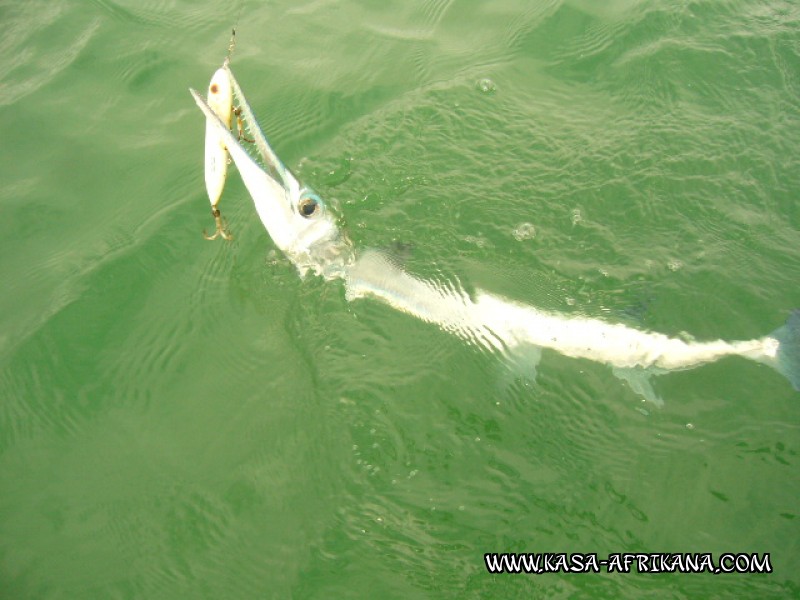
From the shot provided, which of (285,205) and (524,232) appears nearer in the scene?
(285,205)

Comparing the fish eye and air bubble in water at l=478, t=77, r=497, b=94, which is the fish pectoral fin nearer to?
the fish eye

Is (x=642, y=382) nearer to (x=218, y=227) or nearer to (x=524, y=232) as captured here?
(x=524, y=232)

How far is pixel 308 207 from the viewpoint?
4711mm

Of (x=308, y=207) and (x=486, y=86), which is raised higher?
(x=308, y=207)

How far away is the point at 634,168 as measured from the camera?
579 centimetres

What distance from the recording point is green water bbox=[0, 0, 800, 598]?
4211mm

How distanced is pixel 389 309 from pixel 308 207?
3.49ft

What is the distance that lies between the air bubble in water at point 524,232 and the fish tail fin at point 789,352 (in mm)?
2017

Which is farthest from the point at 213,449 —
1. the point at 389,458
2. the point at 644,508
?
the point at 644,508

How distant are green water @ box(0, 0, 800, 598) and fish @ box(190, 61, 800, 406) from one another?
12cm

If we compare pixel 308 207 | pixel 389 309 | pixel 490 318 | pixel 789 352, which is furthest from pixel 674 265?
pixel 308 207

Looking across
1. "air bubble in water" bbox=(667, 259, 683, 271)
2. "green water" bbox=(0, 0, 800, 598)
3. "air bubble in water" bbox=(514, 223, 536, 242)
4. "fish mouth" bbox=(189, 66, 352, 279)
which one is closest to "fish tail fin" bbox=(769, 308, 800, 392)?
"green water" bbox=(0, 0, 800, 598)

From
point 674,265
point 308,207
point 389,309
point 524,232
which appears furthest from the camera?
point 524,232

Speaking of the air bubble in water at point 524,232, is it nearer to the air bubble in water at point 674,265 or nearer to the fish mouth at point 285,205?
the air bubble in water at point 674,265
